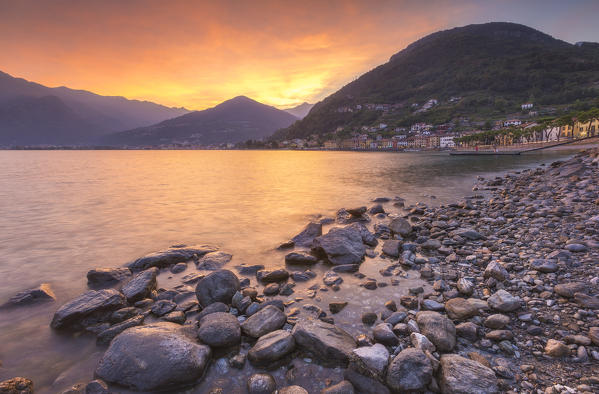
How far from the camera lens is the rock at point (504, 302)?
530 centimetres

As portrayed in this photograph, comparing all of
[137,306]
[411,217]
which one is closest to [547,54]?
[411,217]

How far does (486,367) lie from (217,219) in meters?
15.8

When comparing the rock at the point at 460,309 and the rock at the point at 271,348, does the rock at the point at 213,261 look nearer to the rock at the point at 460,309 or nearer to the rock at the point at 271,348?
the rock at the point at 271,348

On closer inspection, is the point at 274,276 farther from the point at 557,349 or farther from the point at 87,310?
the point at 557,349

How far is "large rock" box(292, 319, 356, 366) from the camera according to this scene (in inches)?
179

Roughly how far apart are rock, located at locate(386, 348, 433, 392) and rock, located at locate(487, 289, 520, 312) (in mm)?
2499

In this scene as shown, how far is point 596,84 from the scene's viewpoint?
152 meters

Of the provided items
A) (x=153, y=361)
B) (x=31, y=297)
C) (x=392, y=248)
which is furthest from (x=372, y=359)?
(x=31, y=297)

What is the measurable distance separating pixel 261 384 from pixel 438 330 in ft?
10.8

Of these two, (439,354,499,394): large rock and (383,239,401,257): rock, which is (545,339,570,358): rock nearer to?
(439,354,499,394): large rock

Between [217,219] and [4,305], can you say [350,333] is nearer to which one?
[4,305]

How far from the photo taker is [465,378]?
3816mm

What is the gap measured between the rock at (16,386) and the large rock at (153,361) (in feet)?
3.46

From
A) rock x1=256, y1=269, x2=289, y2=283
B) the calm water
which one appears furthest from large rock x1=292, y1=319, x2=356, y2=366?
the calm water
